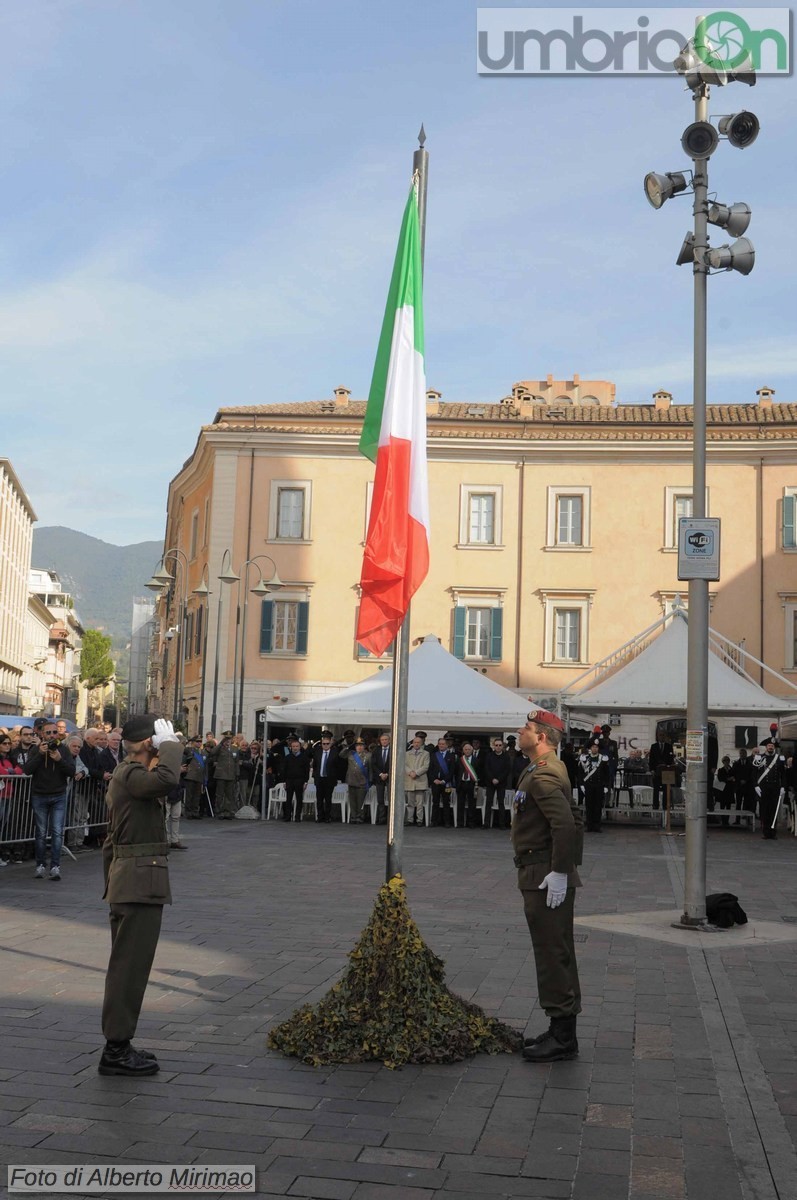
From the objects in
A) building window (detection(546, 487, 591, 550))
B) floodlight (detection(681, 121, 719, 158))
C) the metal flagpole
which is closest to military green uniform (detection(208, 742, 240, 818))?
floodlight (detection(681, 121, 719, 158))

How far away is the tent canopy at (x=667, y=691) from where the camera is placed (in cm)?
2320

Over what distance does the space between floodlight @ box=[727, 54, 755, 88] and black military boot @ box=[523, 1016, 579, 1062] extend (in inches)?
331

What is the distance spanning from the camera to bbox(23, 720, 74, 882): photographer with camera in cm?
1405

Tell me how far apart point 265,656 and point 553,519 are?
10.8m

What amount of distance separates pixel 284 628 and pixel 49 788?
2795 centimetres

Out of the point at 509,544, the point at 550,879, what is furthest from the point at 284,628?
the point at 550,879

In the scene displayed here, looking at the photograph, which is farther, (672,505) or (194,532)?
(194,532)

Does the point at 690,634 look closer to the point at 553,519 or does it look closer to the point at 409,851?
the point at 409,851

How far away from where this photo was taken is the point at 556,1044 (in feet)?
20.9

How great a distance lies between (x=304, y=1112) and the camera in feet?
17.7

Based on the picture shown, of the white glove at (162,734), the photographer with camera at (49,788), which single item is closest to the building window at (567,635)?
the photographer with camera at (49,788)

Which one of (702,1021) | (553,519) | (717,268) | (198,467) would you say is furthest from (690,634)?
(198,467)

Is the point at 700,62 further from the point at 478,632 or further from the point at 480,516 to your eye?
the point at 480,516

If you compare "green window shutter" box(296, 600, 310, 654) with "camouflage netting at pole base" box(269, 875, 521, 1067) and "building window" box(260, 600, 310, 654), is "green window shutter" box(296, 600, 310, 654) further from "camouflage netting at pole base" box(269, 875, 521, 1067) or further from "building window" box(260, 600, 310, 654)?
"camouflage netting at pole base" box(269, 875, 521, 1067)
